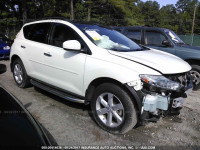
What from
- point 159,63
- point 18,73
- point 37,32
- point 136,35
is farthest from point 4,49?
point 159,63

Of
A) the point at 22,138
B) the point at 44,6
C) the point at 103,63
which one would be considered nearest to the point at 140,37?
the point at 103,63

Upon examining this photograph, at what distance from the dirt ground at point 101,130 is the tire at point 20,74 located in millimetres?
581

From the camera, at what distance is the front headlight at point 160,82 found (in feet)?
8.47

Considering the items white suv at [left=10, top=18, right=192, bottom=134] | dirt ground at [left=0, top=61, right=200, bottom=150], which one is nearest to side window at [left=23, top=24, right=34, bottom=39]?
white suv at [left=10, top=18, right=192, bottom=134]

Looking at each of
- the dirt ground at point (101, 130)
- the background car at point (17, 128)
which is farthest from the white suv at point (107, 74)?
the background car at point (17, 128)

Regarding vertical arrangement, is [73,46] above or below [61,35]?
below

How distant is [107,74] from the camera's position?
283 centimetres

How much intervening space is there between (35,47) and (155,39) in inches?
154

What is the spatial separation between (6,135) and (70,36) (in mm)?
2327

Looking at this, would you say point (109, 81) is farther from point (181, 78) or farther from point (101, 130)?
point (181, 78)

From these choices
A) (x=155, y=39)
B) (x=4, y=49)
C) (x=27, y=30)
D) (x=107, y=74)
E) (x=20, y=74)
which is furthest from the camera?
(x=4, y=49)

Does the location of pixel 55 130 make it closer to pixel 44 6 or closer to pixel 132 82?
pixel 132 82

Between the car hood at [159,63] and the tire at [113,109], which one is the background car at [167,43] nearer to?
the car hood at [159,63]

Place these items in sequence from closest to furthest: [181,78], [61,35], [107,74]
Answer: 1. [107,74]
2. [181,78]
3. [61,35]
